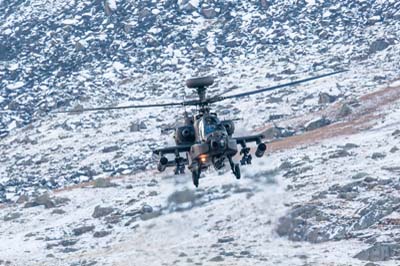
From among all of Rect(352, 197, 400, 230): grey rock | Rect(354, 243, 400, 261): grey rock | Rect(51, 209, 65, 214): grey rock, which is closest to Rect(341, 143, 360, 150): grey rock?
Rect(352, 197, 400, 230): grey rock

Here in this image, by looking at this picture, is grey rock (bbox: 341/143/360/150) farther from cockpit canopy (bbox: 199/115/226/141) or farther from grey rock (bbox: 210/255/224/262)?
cockpit canopy (bbox: 199/115/226/141)

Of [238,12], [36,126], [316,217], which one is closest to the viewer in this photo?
[316,217]

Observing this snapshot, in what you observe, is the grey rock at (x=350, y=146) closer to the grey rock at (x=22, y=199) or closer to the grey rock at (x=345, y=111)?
the grey rock at (x=345, y=111)

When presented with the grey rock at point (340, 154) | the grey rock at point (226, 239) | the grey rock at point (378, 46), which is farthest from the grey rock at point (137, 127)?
the grey rock at point (226, 239)

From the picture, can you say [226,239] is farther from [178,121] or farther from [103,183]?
[178,121]

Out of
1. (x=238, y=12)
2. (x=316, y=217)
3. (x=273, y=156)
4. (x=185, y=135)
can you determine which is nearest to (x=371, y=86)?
(x=273, y=156)

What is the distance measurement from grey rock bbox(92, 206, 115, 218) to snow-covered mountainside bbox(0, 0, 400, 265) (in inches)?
3.3

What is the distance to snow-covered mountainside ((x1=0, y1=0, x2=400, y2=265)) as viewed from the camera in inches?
1531

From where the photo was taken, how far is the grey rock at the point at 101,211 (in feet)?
154

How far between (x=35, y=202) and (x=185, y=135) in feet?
83.6

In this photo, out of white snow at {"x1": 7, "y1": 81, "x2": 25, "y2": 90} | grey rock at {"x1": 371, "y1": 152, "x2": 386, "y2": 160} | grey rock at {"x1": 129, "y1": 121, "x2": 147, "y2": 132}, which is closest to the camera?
grey rock at {"x1": 371, "y1": 152, "x2": 386, "y2": 160}

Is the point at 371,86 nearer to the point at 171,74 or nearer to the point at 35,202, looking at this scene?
the point at 171,74

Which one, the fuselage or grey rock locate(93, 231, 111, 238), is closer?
the fuselage

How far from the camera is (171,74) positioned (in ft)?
248
